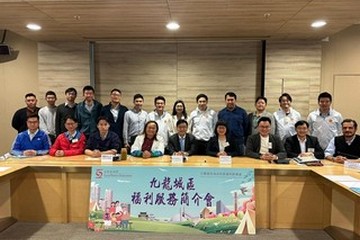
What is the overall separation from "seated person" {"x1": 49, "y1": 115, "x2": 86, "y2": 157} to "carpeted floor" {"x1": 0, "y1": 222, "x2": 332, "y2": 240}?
875mm

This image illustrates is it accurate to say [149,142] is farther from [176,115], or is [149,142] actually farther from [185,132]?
[176,115]

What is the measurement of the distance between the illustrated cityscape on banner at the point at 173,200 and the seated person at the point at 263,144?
0.68 metres

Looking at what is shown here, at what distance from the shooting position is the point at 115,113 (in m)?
4.34

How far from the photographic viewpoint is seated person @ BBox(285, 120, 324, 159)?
3510 mm

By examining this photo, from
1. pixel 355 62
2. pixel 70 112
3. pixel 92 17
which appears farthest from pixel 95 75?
pixel 355 62

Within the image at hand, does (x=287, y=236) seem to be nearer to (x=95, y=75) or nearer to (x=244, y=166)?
(x=244, y=166)

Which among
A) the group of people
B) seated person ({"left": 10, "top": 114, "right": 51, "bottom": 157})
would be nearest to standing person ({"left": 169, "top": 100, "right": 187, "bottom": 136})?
the group of people

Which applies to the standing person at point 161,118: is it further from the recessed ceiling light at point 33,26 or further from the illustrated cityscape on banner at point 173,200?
the recessed ceiling light at point 33,26

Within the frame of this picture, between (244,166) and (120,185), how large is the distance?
4.01 feet

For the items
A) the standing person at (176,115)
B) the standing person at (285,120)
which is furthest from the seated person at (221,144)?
the standing person at (285,120)

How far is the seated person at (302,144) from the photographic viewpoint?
3.51 metres

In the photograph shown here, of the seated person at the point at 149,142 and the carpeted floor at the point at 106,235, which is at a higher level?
the seated person at the point at 149,142

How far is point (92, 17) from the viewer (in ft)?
12.6

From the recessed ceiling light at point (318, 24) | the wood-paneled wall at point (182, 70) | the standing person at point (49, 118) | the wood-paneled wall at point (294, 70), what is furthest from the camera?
the wood-paneled wall at point (182, 70)
